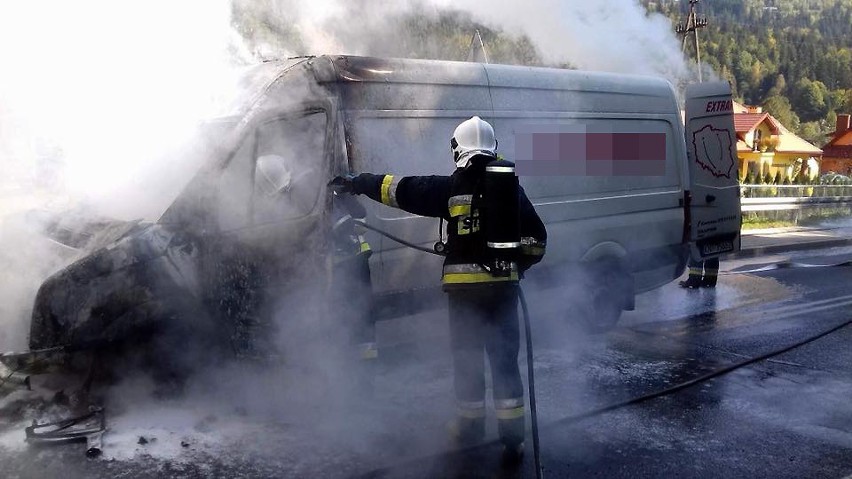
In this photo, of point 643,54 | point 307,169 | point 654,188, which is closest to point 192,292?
point 307,169

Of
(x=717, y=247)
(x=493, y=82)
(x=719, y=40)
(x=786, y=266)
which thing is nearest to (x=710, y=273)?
(x=717, y=247)

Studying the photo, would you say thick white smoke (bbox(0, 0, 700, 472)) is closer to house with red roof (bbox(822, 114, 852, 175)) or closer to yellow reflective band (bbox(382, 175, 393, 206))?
yellow reflective band (bbox(382, 175, 393, 206))

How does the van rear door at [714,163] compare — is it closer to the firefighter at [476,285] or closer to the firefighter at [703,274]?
the firefighter at [703,274]

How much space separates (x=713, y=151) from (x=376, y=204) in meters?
5.15

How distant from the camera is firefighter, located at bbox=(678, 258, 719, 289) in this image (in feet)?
31.1

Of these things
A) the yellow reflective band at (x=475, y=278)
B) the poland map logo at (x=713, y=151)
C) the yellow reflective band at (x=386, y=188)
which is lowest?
the yellow reflective band at (x=475, y=278)

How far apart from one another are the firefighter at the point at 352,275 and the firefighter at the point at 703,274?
5841 millimetres

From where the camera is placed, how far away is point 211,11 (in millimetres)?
7141

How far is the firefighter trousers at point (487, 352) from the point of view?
154 inches

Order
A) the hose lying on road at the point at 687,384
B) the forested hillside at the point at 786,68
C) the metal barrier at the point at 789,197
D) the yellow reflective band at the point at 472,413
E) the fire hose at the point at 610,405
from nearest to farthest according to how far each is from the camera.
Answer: the fire hose at the point at 610,405 < the yellow reflective band at the point at 472,413 < the hose lying on road at the point at 687,384 < the metal barrier at the point at 789,197 < the forested hillside at the point at 786,68

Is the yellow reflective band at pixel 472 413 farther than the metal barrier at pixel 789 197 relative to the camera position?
No

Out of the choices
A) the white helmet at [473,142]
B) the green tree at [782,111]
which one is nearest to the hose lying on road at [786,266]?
the white helmet at [473,142]

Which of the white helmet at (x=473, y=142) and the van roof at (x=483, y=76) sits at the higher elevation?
the van roof at (x=483, y=76)

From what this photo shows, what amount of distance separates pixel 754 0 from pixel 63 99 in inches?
5155
